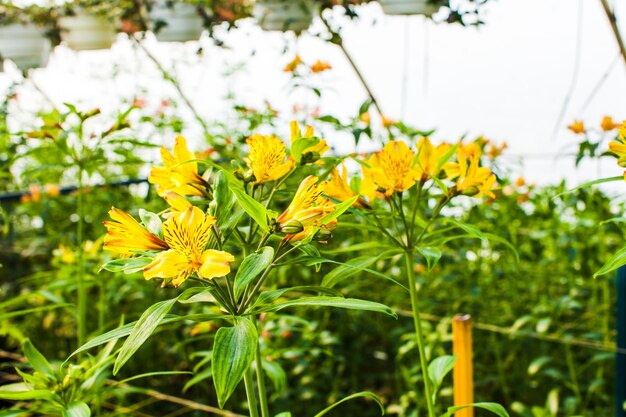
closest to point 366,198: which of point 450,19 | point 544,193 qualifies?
point 544,193

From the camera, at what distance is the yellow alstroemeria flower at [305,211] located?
544 millimetres

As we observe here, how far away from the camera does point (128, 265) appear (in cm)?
54

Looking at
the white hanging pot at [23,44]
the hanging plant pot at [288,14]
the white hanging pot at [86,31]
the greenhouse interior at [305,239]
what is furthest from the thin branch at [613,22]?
the white hanging pot at [23,44]

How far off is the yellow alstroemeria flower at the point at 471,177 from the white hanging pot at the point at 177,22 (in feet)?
6.74

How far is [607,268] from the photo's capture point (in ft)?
1.79

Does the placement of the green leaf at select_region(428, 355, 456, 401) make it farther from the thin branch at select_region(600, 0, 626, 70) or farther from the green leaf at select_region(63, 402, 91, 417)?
the thin branch at select_region(600, 0, 626, 70)

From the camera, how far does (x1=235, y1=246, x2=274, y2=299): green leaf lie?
0.52m

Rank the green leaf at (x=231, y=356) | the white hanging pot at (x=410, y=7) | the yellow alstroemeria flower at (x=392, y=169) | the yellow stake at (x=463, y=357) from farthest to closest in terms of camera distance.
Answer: the white hanging pot at (x=410, y=7) → the yellow stake at (x=463, y=357) → the yellow alstroemeria flower at (x=392, y=169) → the green leaf at (x=231, y=356)

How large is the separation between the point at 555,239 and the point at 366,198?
1265mm

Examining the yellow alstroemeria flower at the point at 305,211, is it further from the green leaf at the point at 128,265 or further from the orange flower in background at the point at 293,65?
the orange flower in background at the point at 293,65

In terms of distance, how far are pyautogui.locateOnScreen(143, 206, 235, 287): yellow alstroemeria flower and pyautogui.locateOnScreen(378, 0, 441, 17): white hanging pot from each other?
5.72ft

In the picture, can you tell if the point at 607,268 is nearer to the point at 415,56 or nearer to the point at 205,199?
the point at 205,199

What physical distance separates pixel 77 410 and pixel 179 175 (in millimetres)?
263

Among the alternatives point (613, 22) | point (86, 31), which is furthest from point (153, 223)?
point (86, 31)
